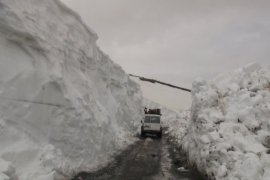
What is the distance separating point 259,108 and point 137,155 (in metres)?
9.15

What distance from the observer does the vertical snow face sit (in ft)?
38.3

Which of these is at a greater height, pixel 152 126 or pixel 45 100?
pixel 45 100

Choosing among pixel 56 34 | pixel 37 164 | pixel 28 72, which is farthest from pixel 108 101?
pixel 37 164

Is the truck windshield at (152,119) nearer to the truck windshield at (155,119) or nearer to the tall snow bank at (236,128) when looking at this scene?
the truck windshield at (155,119)

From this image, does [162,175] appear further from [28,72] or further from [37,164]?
[28,72]

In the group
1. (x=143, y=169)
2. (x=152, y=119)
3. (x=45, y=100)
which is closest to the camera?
(x=45, y=100)

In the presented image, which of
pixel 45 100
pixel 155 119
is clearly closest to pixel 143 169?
pixel 45 100

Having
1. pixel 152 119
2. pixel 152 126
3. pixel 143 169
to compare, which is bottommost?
pixel 143 169

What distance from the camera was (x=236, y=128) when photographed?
12891 millimetres

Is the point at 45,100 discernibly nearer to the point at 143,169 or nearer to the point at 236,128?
the point at 143,169

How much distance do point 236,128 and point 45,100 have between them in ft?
24.8

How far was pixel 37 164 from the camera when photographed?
11375 millimetres

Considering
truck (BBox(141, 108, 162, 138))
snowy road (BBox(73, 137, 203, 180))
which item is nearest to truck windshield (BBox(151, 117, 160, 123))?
truck (BBox(141, 108, 162, 138))

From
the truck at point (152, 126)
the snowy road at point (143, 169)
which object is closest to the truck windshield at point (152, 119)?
the truck at point (152, 126)
